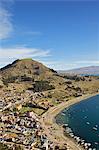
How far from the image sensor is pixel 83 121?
154750mm

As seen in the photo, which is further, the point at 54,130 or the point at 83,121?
the point at 83,121

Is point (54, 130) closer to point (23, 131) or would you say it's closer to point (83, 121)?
point (23, 131)

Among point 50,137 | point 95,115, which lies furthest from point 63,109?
point 50,137

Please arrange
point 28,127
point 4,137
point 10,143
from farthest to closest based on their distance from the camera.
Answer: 1. point 28,127
2. point 4,137
3. point 10,143

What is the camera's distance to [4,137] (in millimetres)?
119000

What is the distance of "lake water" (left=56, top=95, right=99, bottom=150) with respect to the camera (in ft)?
408

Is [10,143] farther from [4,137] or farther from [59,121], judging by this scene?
[59,121]

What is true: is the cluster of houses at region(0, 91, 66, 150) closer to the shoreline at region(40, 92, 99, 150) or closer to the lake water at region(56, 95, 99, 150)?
the shoreline at region(40, 92, 99, 150)

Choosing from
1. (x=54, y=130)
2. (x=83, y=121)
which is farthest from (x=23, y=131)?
(x=83, y=121)

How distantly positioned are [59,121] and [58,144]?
44316 millimetres

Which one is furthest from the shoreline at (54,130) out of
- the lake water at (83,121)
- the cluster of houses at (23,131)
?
the lake water at (83,121)

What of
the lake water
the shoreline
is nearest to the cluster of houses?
the shoreline

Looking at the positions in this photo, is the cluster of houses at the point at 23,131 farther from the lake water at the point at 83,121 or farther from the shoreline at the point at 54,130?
the lake water at the point at 83,121

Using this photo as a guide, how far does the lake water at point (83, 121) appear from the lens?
124450 mm
